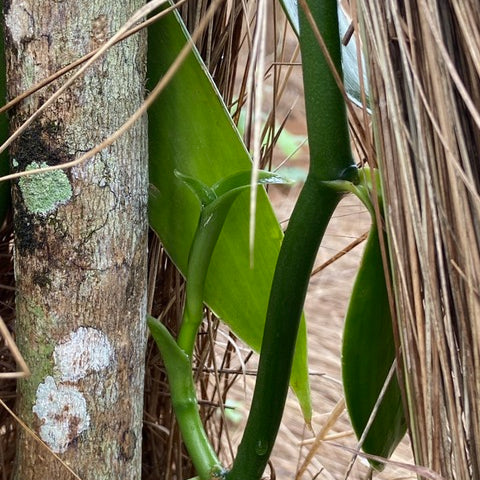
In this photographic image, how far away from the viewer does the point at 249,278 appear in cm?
58

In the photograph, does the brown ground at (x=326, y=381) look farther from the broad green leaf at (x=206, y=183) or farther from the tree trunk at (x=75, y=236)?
the tree trunk at (x=75, y=236)

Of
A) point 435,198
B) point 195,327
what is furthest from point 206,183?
point 435,198

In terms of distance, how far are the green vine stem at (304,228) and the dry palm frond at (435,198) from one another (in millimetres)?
52

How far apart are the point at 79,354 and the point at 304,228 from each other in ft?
0.52

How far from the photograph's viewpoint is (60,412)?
1.59 ft

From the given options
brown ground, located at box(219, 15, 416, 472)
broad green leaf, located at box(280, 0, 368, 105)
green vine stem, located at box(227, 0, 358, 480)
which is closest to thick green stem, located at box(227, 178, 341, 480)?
green vine stem, located at box(227, 0, 358, 480)

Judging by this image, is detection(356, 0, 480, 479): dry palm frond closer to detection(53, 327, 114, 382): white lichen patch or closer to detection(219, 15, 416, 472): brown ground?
detection(53, 327, 114, 382): white lichen patch

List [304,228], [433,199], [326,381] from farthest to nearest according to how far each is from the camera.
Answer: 1. [326,381]
2. [304,228]
3. [433,199]

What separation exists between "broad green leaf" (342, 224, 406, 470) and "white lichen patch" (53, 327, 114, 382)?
6.2 inches

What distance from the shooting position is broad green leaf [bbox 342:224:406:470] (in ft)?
1.62

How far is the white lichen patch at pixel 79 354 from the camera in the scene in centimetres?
48

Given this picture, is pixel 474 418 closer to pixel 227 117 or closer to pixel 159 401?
pixel 227 117

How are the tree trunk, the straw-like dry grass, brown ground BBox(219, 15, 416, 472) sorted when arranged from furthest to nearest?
brown ground BBox(219, 15, 416, 472) → the tree trunk → the straw-like dry grass

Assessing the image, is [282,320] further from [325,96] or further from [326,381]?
[326,381]
